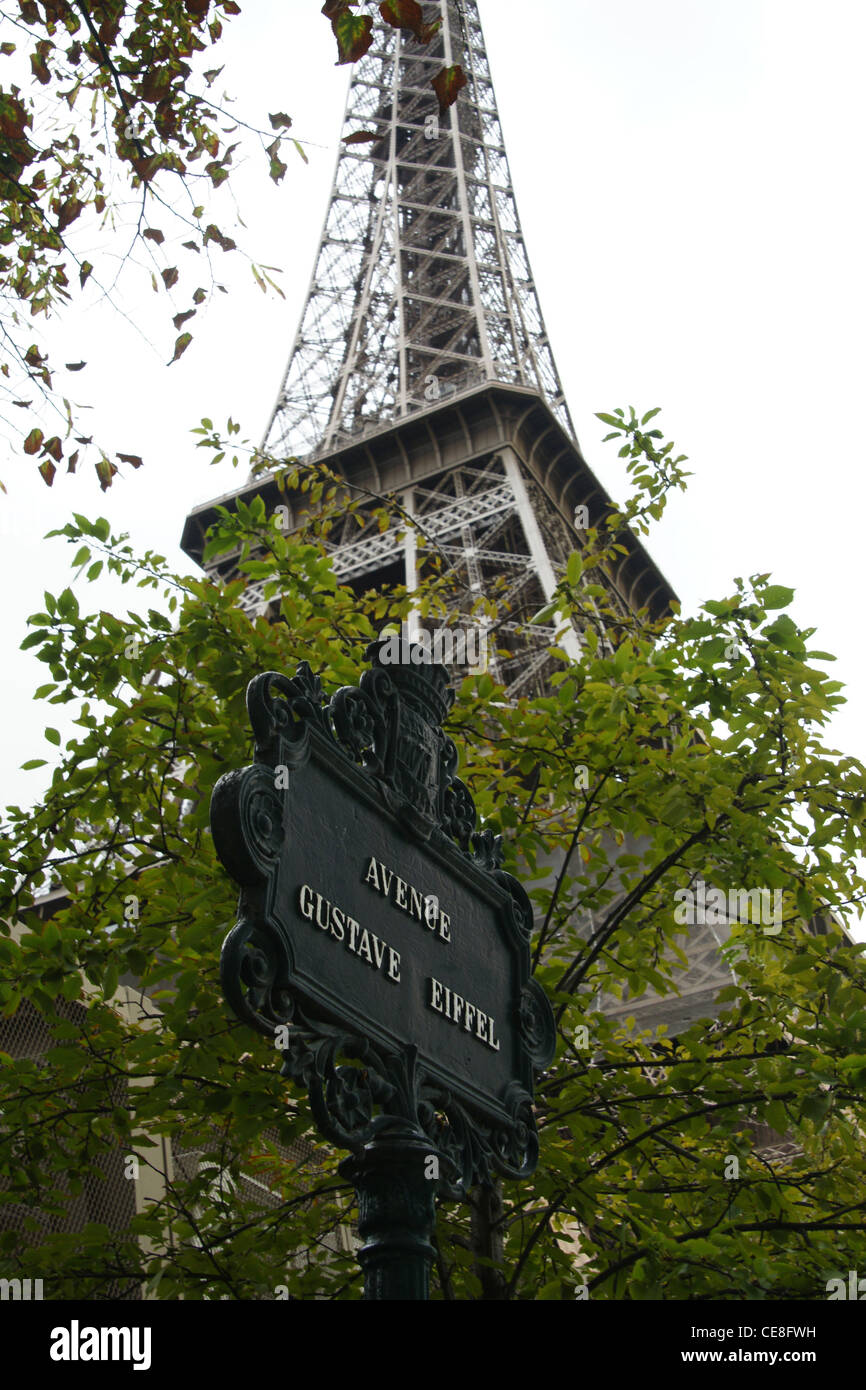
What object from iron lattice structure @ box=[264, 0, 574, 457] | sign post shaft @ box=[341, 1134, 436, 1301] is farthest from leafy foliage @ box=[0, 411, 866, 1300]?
iron lattice structure @ box=[264, 0, 574, 457]

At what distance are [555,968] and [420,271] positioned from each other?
47.3 meters

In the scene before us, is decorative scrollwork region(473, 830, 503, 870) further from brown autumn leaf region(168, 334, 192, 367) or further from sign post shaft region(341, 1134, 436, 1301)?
brown autumn leaf region(168, 334, 192, 367)

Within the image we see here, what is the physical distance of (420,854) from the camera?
12.2 ft

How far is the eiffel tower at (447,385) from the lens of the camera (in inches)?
1372

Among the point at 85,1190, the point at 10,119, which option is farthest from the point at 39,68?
the point at 85,1190

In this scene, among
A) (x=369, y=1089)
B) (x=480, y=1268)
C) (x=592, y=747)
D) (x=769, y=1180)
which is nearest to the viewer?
(x=369, y=1089)

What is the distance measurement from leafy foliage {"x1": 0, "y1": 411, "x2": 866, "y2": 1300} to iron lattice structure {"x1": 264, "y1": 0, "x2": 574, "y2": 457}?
33.4 m

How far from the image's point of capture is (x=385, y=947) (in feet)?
10.9

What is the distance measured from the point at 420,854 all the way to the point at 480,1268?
134 inches

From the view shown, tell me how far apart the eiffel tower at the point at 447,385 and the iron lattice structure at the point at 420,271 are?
0.09m

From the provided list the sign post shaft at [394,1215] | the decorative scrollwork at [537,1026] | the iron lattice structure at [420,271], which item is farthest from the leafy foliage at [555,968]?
the iron lattice structure at [420,271]

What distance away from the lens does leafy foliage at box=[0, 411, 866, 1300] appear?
6.37 m
